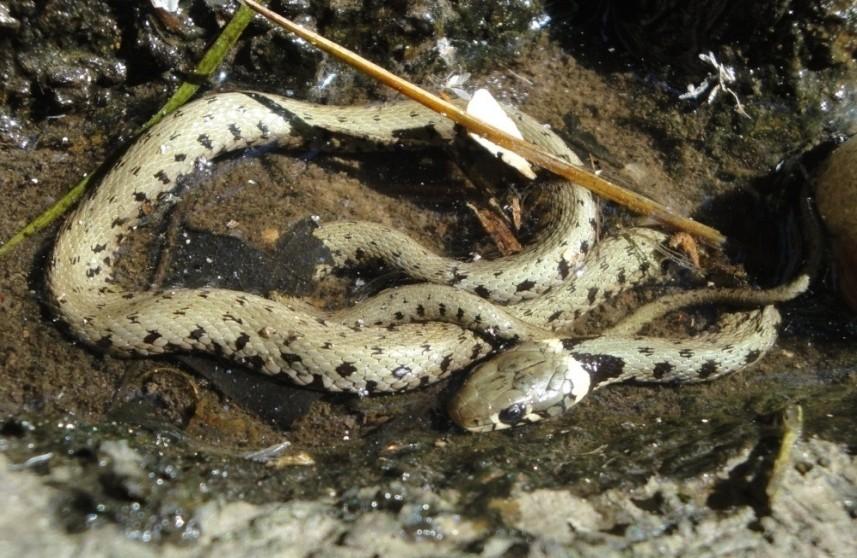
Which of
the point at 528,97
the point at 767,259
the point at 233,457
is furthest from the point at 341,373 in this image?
the point at 767,259

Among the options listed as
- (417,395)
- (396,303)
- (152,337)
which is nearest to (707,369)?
(417,395)

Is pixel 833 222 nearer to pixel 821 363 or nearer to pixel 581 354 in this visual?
pixel 821 363

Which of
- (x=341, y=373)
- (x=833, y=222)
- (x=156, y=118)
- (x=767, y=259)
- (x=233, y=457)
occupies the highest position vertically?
(x=833, y=222)

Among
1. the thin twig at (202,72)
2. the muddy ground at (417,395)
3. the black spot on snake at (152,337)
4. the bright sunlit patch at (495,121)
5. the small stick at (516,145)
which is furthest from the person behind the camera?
the bright sunlit patch at (495,121)

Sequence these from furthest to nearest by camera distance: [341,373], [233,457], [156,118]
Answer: [156,118], [341,373], [233,457]

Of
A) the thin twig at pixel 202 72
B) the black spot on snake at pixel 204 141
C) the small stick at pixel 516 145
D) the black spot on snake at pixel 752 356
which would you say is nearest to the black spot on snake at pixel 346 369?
the small stick at pixel 516 145

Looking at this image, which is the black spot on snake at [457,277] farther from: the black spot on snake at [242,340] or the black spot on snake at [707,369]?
the black spot on snake at [707,369]

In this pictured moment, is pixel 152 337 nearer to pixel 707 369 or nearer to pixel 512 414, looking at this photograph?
pixel 512 414

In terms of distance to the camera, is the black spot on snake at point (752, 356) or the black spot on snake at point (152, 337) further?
the black spot on snake at point (752, 356)
